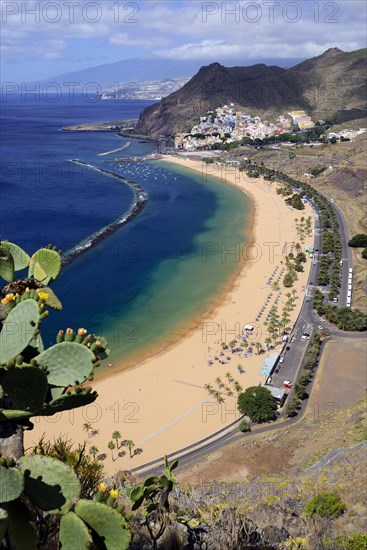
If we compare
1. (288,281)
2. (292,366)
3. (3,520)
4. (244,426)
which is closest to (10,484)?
(3,520)

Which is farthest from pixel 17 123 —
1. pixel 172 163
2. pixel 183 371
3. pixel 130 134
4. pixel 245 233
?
pixel 183 371

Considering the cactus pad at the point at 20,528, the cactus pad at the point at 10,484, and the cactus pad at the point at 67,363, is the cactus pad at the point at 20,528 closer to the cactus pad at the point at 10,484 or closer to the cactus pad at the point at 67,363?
the cactus pad at the point at 10,484

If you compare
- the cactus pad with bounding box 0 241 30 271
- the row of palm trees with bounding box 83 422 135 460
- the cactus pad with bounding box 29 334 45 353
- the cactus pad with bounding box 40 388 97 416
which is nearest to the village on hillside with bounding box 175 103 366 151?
the row of palm trees with bounding box 83 422 135 460

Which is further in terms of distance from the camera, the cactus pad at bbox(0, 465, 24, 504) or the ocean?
the ocean

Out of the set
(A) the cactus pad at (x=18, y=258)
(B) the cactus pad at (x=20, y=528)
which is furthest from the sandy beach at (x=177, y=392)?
(B) the cactus pad at (x=20, y=528)

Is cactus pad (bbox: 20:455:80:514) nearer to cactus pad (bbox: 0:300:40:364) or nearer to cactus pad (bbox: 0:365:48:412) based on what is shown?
cactus pad (bbox: 0:365:48:412)

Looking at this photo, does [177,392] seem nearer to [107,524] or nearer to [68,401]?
[68,401]

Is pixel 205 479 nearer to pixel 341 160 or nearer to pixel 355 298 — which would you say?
pixel 355 298
